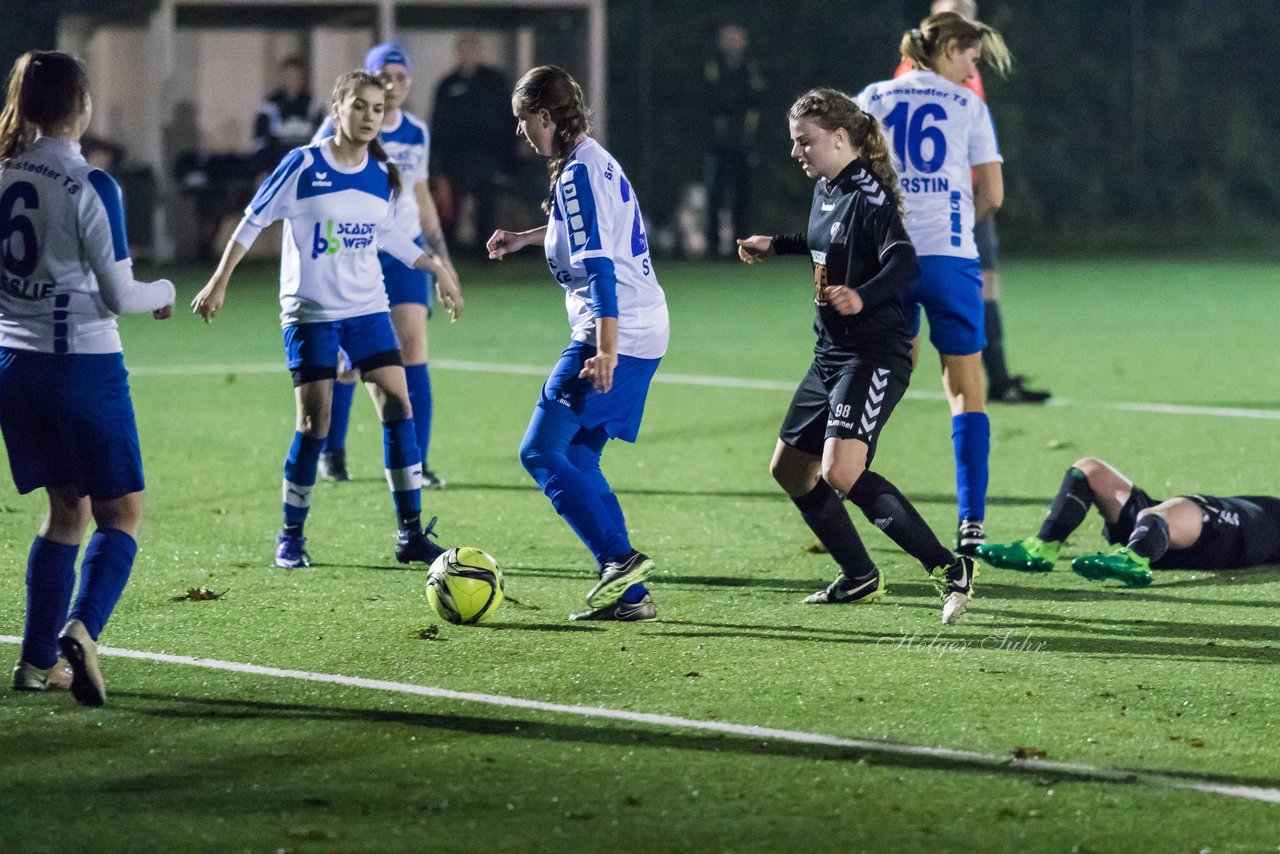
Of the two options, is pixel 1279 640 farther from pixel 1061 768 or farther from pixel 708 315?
pixel 708 315

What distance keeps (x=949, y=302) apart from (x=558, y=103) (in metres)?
2.08

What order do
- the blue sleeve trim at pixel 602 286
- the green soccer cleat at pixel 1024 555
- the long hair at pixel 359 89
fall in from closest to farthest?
the blue sleeve trim at pixel 602 286 → the green soccer cleat at pixel 1024 555 → the long hair at pixel 359 89

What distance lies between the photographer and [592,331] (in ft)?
22.3

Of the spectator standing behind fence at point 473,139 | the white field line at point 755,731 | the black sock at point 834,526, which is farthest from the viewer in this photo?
the spectator standing behind fence at point 473,139

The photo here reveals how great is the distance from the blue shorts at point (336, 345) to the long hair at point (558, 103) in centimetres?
160

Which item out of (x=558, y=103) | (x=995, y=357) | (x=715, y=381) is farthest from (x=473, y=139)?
(x=558, y=103)

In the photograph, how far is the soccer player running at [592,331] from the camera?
656 cm

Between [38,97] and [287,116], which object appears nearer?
[38,97]

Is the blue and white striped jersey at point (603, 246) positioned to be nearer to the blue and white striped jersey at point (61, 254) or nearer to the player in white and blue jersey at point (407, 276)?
the blue and white striped jersey at point (61, 254)

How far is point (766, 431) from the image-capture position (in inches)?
459

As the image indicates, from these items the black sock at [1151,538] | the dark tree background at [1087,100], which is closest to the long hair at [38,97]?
the black sock at [1151,538]

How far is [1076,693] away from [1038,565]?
185cm

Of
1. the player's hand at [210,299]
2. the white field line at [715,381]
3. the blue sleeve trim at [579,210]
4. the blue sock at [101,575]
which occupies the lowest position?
the white field line at [715,381]

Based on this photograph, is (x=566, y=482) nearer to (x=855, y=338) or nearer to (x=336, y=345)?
(x=855, y=338)
